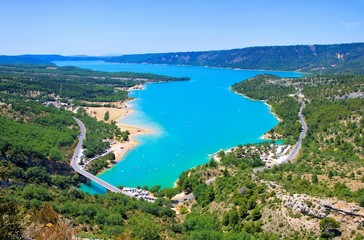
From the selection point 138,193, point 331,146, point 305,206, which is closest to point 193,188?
point 138,193

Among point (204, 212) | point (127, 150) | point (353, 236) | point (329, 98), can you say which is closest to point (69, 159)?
point (127, 150)

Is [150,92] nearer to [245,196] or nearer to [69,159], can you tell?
[69,159]

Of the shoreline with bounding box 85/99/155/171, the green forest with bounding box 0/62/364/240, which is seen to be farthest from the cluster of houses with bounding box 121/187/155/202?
the shoreline with bounding box 85/99/155/171

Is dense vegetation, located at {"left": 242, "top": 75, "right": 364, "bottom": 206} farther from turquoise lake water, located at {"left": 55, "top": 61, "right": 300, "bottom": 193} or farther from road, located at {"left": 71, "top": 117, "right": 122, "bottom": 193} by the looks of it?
road, located at {"left": 71, "top": 117, "right": 122, "bottom": 193}

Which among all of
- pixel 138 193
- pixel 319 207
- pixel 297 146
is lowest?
pixel 138 193

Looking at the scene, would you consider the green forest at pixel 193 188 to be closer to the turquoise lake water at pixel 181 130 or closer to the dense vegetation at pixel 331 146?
the dense vegetation at pixel 331 146

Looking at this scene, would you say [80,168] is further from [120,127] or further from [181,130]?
[181,130]
